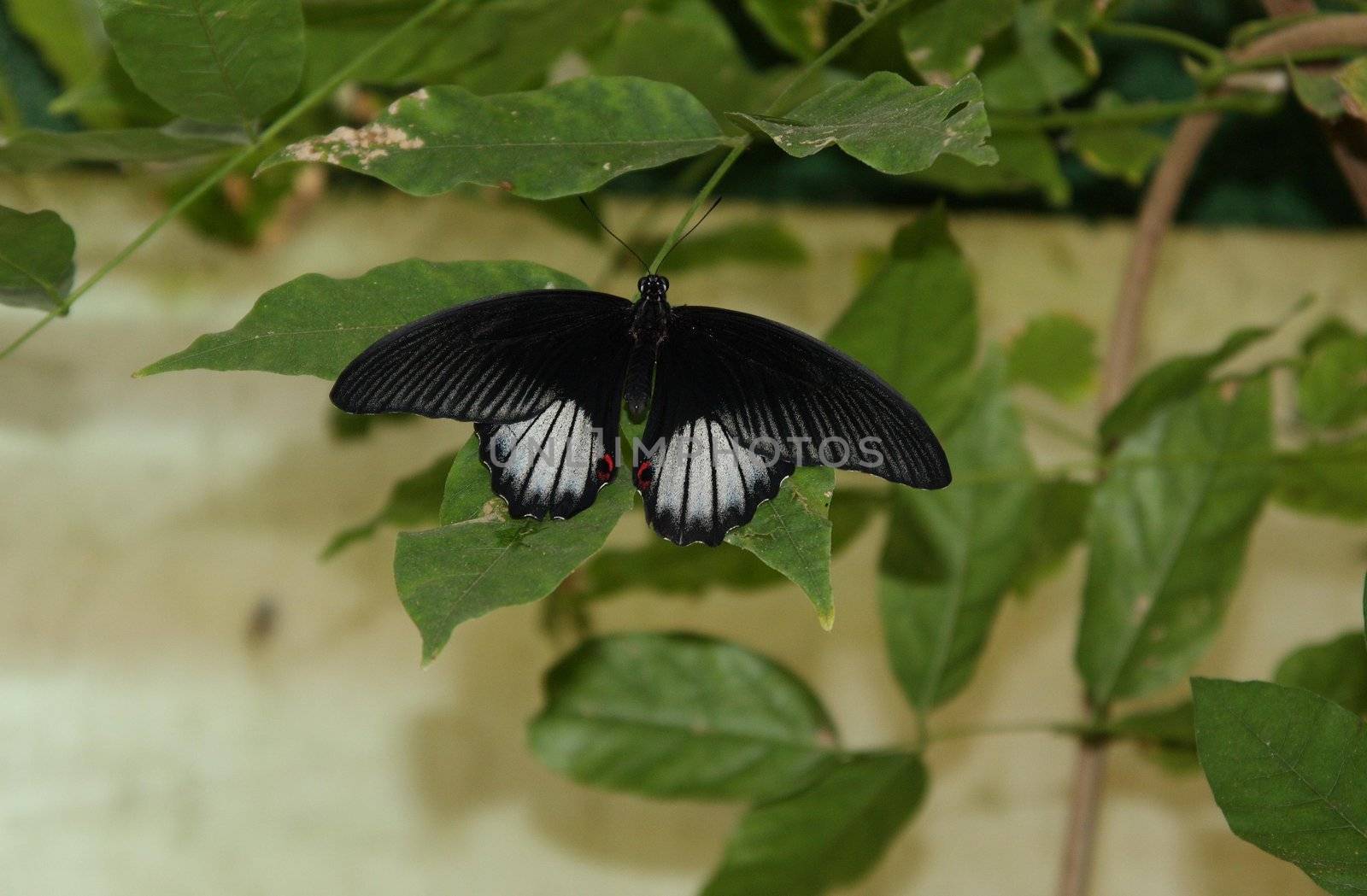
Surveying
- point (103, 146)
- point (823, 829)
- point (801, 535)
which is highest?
point (103, 146)

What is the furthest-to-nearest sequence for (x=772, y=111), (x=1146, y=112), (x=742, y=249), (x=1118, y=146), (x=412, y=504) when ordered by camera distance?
(x=742, y=249), (x=1118, y=146), (x=1146, y=112), (x=412, y=504), (x=772, y=111)

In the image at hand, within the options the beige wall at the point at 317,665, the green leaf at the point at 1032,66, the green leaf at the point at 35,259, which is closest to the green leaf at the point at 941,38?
the green leaf at the point at 1032,66

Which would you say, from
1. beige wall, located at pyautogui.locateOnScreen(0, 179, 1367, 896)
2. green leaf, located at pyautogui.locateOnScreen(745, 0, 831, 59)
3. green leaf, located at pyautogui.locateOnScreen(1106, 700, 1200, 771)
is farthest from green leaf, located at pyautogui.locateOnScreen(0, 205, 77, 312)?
green leaf, located at pyautogui.locateOnScreen(1106, 700, 1200, 771)

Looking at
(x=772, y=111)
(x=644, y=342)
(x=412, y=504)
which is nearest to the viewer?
(x=772, y=111)

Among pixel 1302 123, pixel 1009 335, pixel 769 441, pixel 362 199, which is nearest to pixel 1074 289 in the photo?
pixel 1009 335

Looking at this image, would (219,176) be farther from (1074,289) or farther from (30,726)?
(1074,289)

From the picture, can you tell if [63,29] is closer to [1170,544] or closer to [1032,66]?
[1032,66]

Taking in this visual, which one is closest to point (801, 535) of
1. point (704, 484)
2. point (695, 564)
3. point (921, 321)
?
point (704, 484)
